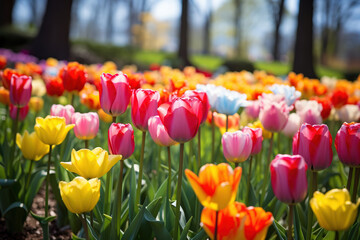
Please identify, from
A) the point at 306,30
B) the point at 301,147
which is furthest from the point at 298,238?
the point at 306,30

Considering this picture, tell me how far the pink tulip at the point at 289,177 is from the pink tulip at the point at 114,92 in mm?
715

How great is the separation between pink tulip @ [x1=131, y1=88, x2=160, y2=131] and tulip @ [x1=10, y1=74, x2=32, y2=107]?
2.82 feet

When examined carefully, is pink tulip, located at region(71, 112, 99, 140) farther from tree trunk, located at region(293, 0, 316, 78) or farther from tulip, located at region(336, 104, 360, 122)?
tree trunk, located at region(293, 0, 316, 78)

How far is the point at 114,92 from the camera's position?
1522mm

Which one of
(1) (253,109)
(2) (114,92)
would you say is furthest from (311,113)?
(2) (114,92)

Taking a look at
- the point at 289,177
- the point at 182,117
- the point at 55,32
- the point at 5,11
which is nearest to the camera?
the point at 289,177

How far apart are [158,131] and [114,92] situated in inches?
10.1

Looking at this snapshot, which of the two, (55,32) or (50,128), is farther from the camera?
(55,32)

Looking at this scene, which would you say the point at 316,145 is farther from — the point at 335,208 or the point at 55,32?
the point at 55,32

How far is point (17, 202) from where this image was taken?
6.19 feet

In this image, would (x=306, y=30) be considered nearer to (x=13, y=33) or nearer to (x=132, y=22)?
(x=13, y=33)

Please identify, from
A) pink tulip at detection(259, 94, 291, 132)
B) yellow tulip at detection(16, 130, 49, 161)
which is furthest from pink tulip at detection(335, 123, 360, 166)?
yellow tulip at detection(16, 130, 49, 161)

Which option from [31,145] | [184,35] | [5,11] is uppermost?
[5,11]

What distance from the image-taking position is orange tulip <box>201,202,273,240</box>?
973 mm
